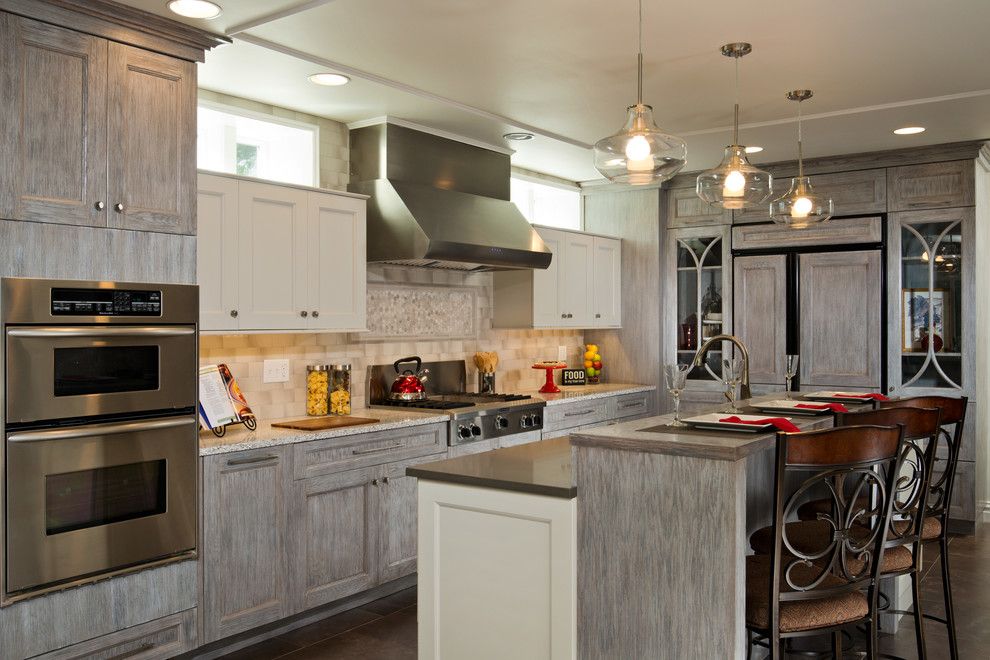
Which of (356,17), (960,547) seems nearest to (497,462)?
(356,17)

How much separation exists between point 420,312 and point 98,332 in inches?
94.7

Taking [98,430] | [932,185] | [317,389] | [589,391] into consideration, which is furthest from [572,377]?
[98,430]

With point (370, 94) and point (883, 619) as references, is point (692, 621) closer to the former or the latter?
point (883, 619)

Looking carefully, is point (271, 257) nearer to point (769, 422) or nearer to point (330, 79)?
point (330, 79)

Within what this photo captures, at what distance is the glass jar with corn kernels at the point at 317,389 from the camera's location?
4336 mm

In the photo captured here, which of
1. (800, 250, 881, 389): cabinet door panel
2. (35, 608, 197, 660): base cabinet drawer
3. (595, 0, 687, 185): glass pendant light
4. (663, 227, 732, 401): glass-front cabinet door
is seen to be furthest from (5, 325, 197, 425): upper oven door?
(800, 250, 881, 389): cabinet door panel

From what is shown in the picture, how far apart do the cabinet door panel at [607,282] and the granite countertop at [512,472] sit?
11.3 feet

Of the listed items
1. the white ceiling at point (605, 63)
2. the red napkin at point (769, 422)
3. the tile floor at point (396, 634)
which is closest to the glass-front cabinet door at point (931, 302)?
the white ceiling at point (605, 63)

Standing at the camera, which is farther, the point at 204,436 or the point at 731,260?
the point at 731,260

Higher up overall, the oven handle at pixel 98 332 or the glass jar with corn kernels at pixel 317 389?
the oven handle at pixel 98 332

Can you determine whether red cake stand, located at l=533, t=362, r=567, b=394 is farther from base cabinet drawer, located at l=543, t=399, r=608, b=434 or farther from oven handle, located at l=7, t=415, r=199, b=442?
oven handle, located at l=7, t=415, r=199, b=442

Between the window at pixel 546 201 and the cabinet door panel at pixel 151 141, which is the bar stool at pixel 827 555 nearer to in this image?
the cabinet door panel at pixel 151 141

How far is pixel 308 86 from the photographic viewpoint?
396 centimetres

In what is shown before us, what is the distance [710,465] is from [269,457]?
6.84 ft
